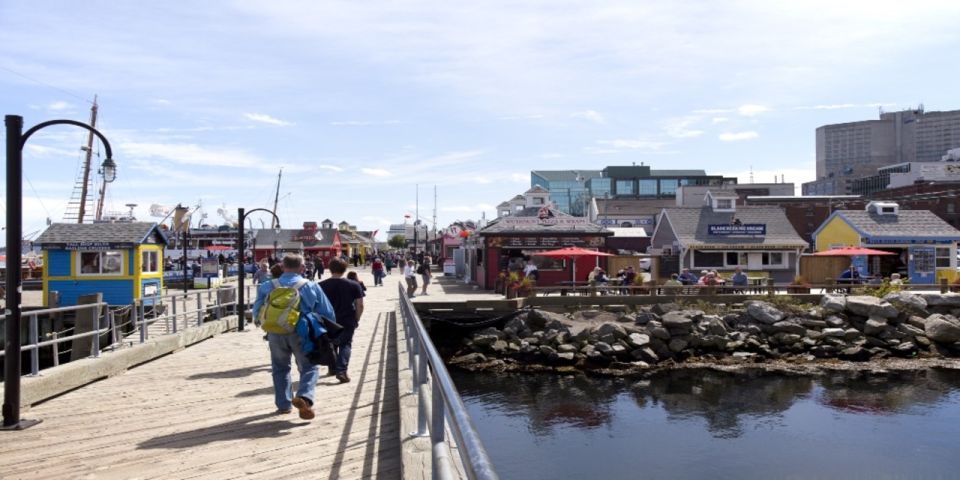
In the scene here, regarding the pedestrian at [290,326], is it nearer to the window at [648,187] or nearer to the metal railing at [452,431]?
the metal railing at [452,431]

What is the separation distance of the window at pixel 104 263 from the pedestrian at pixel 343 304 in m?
15.6

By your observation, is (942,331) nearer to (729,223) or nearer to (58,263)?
(729,223)

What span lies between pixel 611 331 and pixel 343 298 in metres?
15.8

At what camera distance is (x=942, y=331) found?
2512 centimetres

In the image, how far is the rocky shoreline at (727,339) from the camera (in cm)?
2317

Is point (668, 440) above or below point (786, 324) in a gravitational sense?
below

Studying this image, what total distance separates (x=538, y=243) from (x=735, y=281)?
28.9 feet

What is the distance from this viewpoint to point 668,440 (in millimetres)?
16156

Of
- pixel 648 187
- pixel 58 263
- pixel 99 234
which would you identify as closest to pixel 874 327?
pixel 99 234

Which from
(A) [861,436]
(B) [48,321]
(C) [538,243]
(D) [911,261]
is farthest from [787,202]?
(B) [48,321]

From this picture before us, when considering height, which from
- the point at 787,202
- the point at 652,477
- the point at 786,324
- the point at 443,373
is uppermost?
the point at 787,202

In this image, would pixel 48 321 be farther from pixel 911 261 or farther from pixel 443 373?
pixel 911 261

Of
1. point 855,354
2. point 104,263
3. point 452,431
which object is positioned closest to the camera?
point 452,431

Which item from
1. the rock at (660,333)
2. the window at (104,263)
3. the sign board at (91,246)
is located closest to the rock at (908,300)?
the rock at (660,333)
